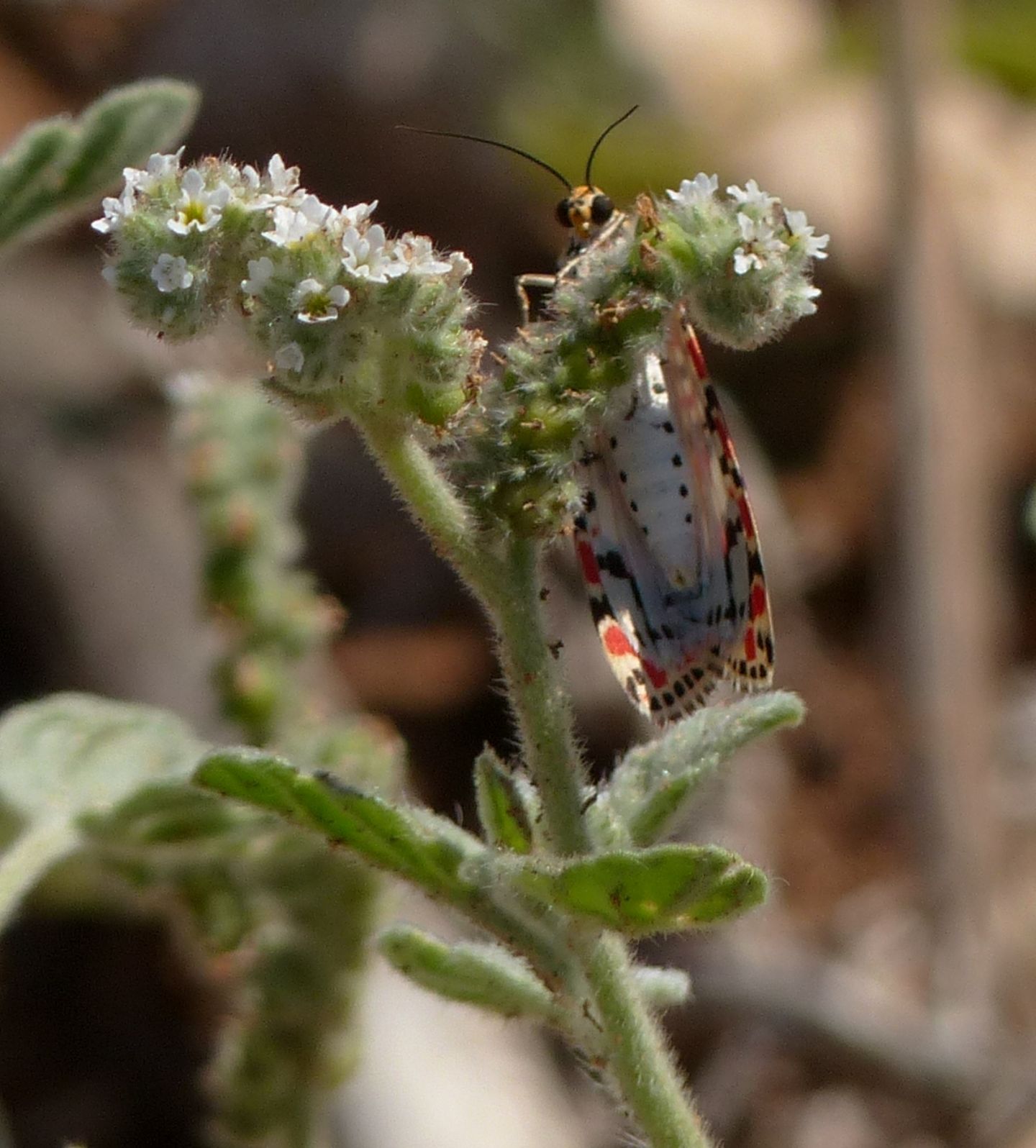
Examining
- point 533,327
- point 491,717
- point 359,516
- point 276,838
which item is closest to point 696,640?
point 533,327

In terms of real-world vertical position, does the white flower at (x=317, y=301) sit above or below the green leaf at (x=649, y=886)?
above

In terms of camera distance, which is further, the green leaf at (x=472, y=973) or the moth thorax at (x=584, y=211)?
the moth thorax at (x=584, y=211)

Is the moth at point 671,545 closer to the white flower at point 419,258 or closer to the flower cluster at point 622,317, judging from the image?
the flower cluster at point 622,317

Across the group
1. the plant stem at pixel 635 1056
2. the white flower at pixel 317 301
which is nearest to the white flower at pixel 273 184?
the white flower at pixel 317 301

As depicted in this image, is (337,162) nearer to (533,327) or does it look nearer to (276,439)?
(276,439)

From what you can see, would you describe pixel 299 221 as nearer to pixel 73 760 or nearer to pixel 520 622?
pixel 520 622

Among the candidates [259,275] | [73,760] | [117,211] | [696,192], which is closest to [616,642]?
[696,192]
